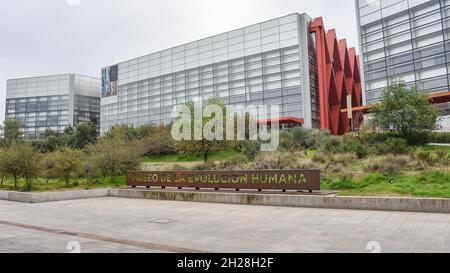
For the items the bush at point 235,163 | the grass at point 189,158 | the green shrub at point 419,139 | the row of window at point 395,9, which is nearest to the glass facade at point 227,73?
the row of window at point 395,9

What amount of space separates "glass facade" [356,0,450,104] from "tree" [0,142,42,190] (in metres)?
46.7

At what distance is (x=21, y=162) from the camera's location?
64.3ft

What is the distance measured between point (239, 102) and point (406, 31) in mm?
28070

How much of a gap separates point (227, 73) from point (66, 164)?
45340 millimetres

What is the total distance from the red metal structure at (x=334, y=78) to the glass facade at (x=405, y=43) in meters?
6.52

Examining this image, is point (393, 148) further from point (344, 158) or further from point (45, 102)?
point (45, 102)

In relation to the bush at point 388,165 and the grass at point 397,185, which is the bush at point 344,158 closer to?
the bush at point 388,165

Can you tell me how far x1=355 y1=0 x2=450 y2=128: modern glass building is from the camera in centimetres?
4575

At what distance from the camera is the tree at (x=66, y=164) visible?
21.6 metres

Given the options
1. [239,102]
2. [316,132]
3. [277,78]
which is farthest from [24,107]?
[316,132]

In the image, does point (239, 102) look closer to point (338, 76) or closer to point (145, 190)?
point (338, 76)

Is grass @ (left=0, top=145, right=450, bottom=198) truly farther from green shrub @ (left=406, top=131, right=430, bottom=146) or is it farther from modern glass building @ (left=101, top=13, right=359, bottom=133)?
modern glass building @ (left=101, top=13, right=359, bottom=133)

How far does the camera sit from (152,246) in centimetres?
692

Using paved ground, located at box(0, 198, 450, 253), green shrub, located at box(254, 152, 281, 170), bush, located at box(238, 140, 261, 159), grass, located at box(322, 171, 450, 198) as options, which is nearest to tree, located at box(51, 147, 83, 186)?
paved ground, located at box(0, 198, 450, 253)
